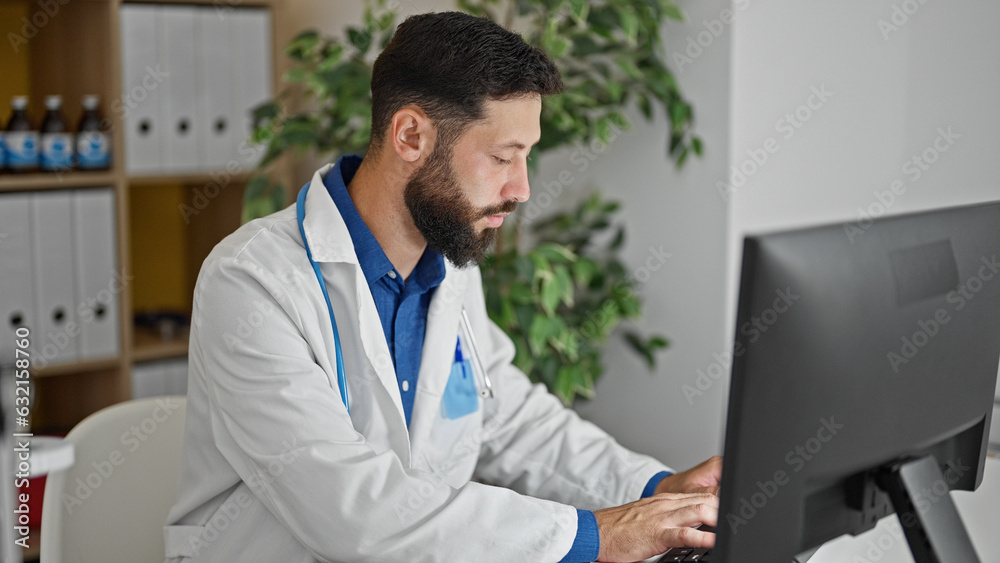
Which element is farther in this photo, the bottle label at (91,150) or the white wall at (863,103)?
the bottle label at (91,150)

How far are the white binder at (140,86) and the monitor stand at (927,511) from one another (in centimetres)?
220

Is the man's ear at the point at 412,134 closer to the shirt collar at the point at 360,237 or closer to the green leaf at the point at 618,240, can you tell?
the shirt collar at the point at 360,237

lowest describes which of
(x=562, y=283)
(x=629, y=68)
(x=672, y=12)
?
(x=562, y=283)

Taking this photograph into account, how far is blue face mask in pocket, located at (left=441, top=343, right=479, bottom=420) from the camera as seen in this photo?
1.38 meters

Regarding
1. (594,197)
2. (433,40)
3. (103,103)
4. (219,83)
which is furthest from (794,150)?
(103,103)

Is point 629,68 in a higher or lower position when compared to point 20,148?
higher

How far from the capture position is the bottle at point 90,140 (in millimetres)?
2432

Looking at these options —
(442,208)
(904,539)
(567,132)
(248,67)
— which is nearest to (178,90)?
(248,67)

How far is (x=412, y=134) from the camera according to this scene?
4.31 ft

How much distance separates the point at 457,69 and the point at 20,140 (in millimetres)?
1575

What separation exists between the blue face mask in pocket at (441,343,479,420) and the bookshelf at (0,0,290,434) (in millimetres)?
1440

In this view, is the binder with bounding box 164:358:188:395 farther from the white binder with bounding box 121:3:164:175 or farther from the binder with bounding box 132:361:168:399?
the white binder with bounding box 121:3:164:175

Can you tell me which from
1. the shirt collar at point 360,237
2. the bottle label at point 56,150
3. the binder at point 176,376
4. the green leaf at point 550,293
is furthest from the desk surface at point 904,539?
the bottle label at point 56,150

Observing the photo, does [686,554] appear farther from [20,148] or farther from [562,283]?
[20,148]
